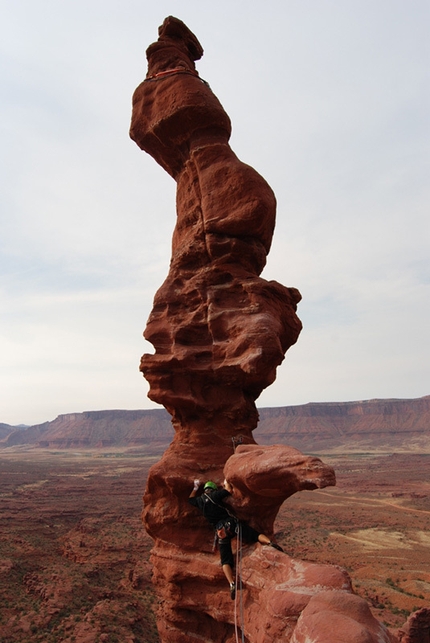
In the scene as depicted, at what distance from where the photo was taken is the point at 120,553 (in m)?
22.5

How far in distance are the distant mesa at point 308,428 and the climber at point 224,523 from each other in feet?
329

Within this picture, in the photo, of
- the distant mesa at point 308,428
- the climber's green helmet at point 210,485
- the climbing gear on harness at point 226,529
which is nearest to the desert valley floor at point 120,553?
the climbing gear on harness at point 226,529

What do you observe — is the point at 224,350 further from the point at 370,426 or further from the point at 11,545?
the point at 370,426

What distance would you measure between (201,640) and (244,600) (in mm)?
2019

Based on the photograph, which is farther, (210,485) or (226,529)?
(210,485)

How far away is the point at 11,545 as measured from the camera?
22.0 metres

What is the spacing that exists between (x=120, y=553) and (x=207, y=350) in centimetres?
1893

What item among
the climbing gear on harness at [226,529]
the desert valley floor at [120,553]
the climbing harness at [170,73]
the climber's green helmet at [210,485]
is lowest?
the desert valley floor at [120,553]

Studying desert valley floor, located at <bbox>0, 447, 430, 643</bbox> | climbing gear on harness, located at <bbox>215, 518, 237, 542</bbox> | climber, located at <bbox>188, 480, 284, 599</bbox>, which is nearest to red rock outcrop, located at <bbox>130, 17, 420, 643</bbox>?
climber, located at <bbox>188, 480, 284, 599</bbox>

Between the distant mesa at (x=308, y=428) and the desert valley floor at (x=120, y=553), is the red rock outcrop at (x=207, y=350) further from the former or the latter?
the distant mesa at (x=308, y=428)

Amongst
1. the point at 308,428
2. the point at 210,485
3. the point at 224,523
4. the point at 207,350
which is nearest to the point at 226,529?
the point at 224,523

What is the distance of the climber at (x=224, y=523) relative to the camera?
267 inches

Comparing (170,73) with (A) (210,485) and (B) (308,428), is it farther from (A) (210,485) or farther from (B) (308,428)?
(B) (308,428)

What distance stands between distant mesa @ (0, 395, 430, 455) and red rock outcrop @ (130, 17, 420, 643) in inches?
3899
